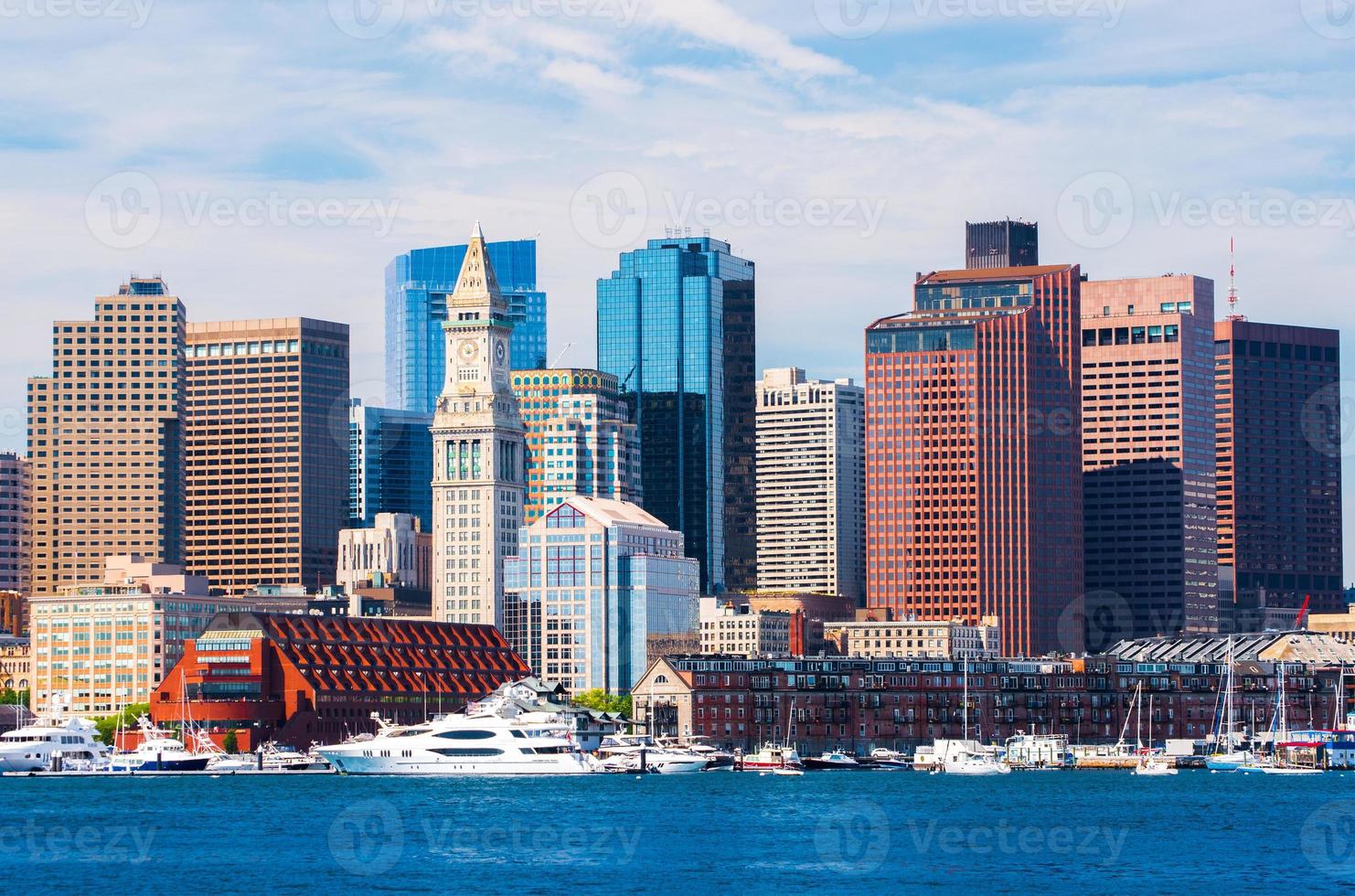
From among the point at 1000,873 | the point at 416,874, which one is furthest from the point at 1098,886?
the point at 416,874

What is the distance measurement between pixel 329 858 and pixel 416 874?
37.1ft

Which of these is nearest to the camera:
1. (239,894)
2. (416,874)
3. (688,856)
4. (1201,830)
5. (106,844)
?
(239,894)

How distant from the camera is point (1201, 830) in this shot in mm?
197750

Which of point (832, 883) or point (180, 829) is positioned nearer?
point (832, 883)

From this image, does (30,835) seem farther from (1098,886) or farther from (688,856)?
→ (1098,886)

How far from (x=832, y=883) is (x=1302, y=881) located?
27990 mm

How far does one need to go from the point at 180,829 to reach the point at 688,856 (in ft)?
148

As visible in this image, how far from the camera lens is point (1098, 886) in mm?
155500

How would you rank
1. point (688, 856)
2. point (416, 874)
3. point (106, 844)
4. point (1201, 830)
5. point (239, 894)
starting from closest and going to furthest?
point (239, 894) < point (416, 874) < point (688, 856) < point (106, 844) < point (1201, 830)

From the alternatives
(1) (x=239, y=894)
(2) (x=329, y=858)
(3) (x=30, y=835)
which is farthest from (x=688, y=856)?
(3) (x=30, y=835)

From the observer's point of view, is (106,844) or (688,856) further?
(106,844)

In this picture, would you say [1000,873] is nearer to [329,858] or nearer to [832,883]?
[832,883]

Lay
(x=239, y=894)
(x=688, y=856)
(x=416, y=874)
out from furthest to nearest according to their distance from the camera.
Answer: (x=688, y=856)
(x=416, y=874)
(x=239, y=894)

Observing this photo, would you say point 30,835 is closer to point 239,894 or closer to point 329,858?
point 329,858
